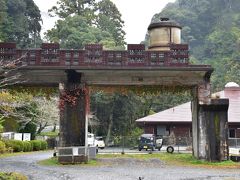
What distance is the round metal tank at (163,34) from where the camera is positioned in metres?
22.2

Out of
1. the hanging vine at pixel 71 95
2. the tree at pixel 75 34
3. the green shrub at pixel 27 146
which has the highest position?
the tree at pixel 75 34

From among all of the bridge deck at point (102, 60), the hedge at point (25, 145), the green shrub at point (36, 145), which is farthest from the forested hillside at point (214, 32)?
the bridge deck at point (102, 60)

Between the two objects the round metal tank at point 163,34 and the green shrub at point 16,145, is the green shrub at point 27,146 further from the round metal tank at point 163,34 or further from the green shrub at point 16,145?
the round metal tank at point 163,34

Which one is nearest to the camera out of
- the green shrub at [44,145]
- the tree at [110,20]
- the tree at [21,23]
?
the green shrub at [44,145]

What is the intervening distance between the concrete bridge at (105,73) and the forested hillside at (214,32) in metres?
52.7

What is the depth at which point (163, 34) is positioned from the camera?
2228 cm

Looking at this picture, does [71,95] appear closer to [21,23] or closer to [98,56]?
[98,56]

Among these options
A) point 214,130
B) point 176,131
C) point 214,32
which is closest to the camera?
A: point 214,130

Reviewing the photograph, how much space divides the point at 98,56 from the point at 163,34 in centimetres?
473

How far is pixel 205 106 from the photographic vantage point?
20094 millimetres

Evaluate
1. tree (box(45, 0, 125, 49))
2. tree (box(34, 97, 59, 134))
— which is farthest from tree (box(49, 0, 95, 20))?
tree (box(34, 97, 59, 134))

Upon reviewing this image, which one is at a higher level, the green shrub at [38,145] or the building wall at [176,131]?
the building wall at [176,131]

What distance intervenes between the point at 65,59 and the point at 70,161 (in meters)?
5.09

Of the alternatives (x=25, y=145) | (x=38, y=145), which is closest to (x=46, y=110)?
(x=38, y=145)
